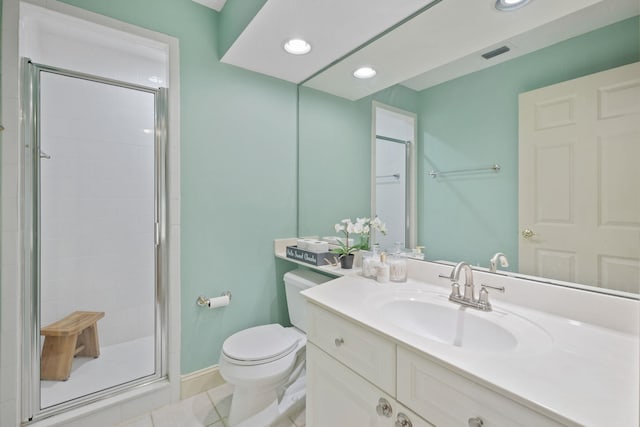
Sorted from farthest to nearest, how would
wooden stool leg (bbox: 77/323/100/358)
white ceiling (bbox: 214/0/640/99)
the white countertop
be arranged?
wooden stool leg (bbox: 77/323/100/358) < white ceiling (bbox: 214/0/640/99) < the white countertop

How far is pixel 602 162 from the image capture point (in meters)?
0.78

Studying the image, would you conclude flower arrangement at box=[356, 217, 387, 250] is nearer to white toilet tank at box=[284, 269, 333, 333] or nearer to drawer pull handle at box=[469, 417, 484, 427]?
white toilet tank at box=[284, 269, 333, 333]

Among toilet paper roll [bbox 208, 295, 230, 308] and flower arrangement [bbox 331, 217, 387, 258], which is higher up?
flower arrangement [bbox 331, 217, 387, 258]

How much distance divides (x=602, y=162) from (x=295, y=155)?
167cm

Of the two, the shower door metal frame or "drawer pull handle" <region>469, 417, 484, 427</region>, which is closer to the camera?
"drawer pull handle" <region>469, 417, 484, 427</region>

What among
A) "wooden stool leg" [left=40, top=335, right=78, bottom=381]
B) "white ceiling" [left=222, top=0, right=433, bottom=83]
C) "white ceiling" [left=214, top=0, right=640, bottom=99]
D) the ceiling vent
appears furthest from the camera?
"wooden stool leg" [left=40, top=335, right=78, bottom=381]

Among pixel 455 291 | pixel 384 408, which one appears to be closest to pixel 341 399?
pixel 384 408

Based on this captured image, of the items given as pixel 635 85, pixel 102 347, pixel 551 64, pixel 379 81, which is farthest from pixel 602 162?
pixel 102 347

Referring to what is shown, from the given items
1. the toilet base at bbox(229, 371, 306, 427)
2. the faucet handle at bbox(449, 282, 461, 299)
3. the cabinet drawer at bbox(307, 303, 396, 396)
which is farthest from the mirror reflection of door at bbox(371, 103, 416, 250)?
the toilet base at bbox(229, 371, 306, 427)

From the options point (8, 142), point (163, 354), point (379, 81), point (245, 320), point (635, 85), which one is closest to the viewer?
point (635, 85)

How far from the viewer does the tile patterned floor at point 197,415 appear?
1.49m

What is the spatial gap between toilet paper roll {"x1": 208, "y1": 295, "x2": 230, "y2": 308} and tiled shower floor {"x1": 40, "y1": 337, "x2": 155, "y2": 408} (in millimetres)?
614

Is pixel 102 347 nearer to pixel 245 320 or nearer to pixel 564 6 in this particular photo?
pixel 245 320

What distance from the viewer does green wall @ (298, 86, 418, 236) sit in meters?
→ 1.63
